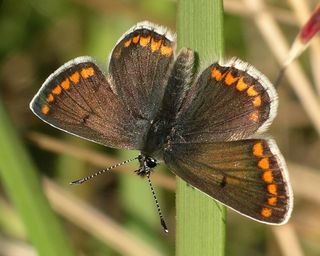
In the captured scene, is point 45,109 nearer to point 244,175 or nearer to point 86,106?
point 86,106

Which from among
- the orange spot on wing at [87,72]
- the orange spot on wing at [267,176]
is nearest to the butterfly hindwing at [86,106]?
the orange spot on wing at [87,72]

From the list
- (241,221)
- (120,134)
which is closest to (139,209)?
(120,134)

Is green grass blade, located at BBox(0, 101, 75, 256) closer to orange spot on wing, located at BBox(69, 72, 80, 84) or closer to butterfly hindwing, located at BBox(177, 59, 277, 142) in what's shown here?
orange spot on wing, located at BBox(69, 72, 80, 84)

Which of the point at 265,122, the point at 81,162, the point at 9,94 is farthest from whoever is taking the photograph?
the point at 9,94

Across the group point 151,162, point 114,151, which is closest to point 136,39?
point 151,162

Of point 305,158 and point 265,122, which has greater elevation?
point 265,122

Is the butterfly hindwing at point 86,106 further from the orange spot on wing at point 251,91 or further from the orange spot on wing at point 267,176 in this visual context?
the orange spot on wing at point 267,176

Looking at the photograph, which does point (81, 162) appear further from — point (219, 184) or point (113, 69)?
point (219, 184)
